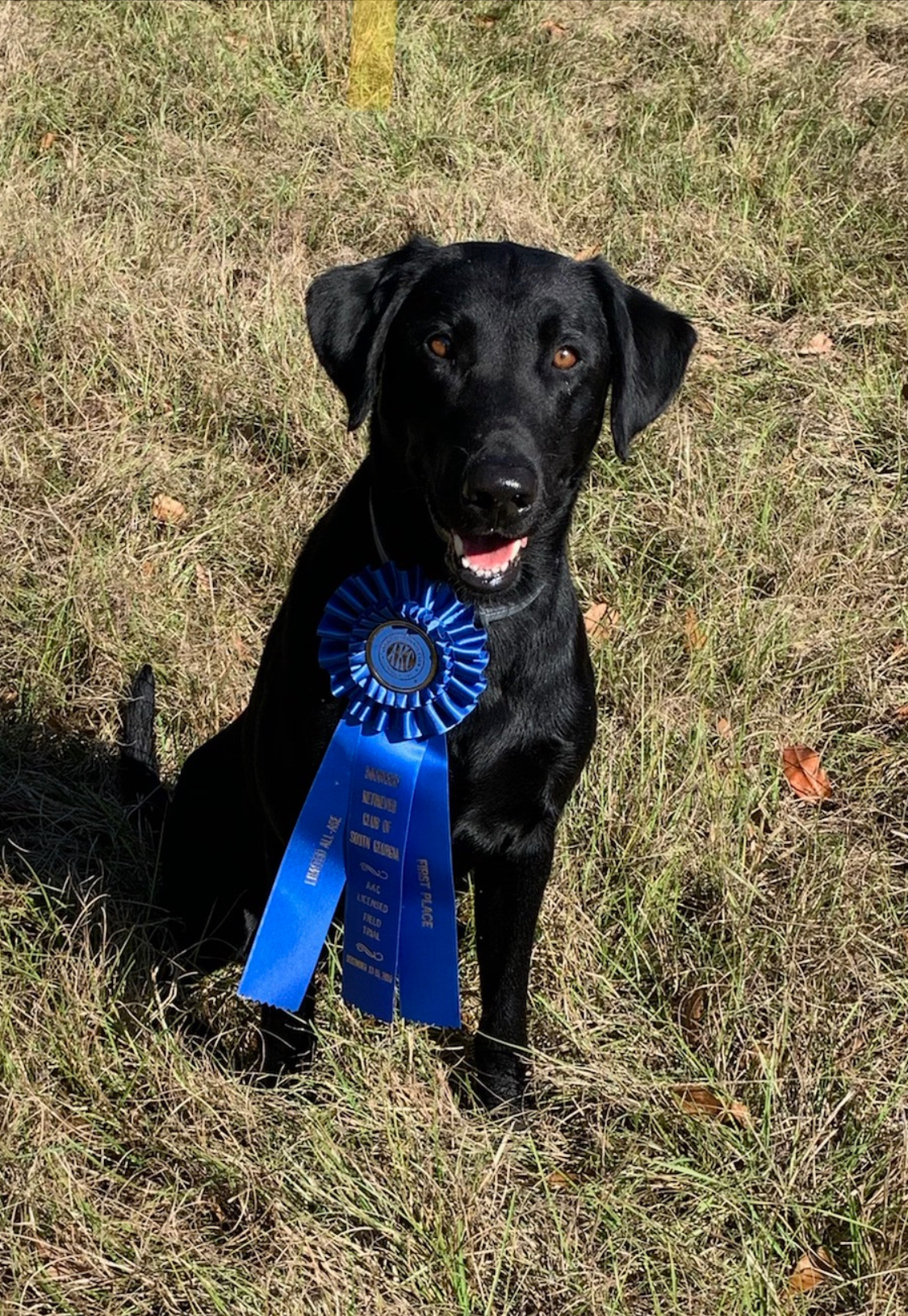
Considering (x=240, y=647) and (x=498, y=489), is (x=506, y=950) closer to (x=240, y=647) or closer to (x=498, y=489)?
(x=498, y=489)

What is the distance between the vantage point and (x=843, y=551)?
397cm

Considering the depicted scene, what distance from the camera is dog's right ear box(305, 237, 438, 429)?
2.63 meters

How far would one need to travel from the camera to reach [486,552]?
8.06 feet

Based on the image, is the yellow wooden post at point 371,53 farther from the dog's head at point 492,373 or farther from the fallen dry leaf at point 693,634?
the dog's head at point 492,373

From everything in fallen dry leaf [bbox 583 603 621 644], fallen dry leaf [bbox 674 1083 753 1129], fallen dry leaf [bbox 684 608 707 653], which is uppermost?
fallen dry leaf [bbox 684 608 707 653]

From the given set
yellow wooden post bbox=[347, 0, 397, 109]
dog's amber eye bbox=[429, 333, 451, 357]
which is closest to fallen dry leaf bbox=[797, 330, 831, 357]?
yellow wooden post bbox=[347, 0, 397, 109]

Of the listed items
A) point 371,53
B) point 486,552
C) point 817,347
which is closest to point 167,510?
point 486,552

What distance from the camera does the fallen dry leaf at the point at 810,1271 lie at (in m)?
2.43

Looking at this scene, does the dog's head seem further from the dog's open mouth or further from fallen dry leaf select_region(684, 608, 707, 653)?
fallen dry leaf select_region(684, 608, 707, 653)

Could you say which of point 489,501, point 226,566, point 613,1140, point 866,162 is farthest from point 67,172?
point 613,1140

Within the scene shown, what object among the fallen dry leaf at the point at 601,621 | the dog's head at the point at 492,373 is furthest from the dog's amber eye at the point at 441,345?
the fallen dry leaf at the point at 601,621

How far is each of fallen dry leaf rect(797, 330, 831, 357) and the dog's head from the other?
1.96 m

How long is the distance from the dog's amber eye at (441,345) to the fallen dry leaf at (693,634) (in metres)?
1.31

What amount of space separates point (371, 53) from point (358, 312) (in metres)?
3.04
